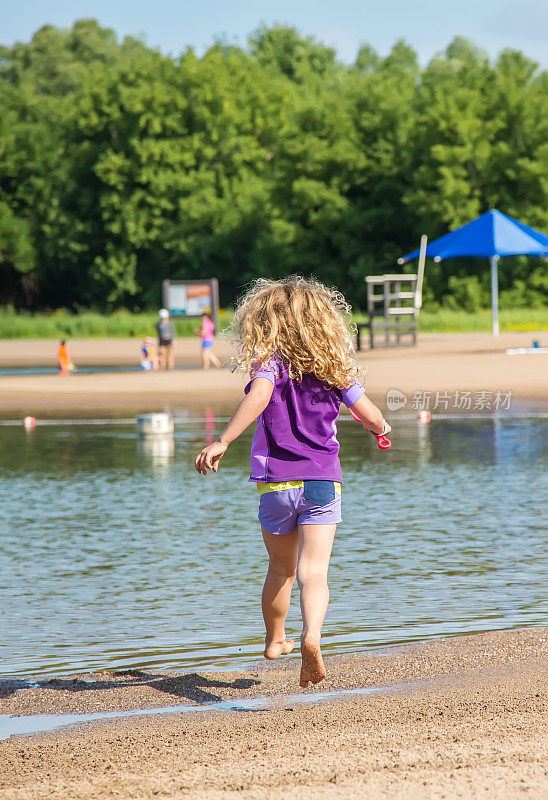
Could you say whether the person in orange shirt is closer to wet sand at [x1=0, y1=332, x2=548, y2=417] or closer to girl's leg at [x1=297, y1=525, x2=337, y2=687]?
wet sand at [x1=0, y1=332, x2=548, y2=417]

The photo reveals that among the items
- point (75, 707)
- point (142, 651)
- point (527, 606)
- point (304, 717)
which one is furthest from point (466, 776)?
point (527, 606)

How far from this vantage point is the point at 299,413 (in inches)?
212

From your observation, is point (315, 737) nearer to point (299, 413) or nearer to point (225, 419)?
point (299, 413)

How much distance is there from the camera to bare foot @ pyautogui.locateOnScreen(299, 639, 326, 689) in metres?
5.15

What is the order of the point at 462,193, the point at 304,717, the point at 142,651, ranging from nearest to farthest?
the point at 304,717 → the point at 142,651 → the point at 462,193

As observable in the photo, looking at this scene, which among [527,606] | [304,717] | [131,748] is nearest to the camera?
[131,748]

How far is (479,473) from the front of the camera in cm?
1352

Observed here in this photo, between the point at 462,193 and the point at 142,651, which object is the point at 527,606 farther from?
the point at 462,193

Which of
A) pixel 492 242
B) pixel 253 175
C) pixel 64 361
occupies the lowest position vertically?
pixel 64 361

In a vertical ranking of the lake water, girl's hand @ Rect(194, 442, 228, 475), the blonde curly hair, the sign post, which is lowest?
the lake water

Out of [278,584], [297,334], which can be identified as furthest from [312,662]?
[297,334]

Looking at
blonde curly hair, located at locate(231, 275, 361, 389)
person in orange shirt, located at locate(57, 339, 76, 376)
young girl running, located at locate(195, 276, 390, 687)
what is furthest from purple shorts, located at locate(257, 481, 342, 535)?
person in orange shirt, located at locate(57, 339, 76, 376)

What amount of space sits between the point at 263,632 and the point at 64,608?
1359 millimetres

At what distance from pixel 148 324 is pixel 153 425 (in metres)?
34.6
